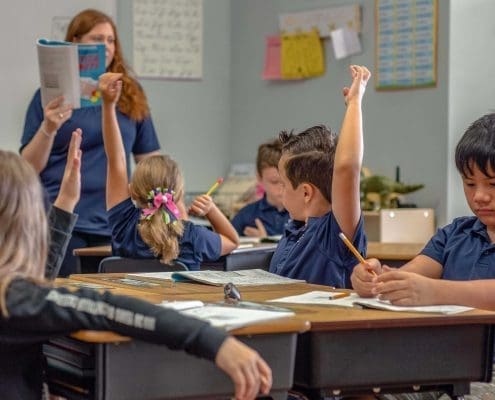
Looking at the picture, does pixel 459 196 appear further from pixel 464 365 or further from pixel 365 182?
pixel 464 365

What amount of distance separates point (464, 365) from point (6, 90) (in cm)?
404

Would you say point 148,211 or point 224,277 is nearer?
point 224,277

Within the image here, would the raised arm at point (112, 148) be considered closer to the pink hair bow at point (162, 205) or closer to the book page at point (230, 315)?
the pink hair bow at point (162, 205)

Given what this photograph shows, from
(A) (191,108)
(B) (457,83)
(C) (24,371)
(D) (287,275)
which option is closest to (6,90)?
(A) (191,108)

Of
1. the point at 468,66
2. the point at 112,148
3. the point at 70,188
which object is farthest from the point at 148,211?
the point at 468,66

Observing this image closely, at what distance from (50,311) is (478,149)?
1190mm

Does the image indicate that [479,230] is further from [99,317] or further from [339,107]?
[339,107]

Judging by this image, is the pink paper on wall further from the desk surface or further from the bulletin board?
the desk surface

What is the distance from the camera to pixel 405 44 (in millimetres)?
5891

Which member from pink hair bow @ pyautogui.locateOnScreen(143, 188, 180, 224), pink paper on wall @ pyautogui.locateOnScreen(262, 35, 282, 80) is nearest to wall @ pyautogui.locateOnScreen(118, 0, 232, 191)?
pink paper on wall @ pyautogui.locateOnScreen(262, 35, 282, 80)

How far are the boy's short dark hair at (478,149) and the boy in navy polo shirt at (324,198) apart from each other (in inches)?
9.9

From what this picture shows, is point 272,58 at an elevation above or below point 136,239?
above

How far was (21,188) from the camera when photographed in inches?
78.4

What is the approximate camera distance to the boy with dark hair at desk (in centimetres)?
233
